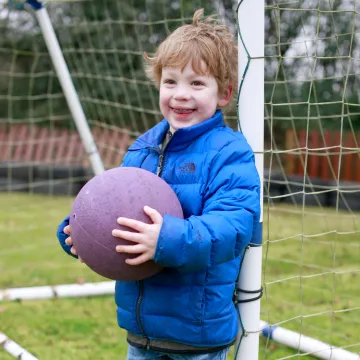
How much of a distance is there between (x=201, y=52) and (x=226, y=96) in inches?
10.5

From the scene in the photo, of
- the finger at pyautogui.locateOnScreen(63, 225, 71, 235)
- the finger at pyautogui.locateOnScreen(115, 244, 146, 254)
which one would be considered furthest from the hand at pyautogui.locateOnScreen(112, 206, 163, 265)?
the finger at pyautogui.locateOnScreen(63, 225, 71, 235)

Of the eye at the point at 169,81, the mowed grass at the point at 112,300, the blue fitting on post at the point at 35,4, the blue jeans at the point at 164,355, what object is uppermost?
the blue fitting on post at the point at 35,4

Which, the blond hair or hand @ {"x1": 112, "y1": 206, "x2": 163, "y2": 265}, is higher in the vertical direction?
the blond hair

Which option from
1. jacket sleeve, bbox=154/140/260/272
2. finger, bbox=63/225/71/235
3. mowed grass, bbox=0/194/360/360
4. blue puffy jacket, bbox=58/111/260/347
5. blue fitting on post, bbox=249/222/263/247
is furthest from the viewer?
mowed grass, bbox=0/194/360/360

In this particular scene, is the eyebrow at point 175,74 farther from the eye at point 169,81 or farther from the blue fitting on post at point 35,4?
the blue fitting on post at point 35,4

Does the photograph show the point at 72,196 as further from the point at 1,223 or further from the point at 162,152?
the point at 162,152

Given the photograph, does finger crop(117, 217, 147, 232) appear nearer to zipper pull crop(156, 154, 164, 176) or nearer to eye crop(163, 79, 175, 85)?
zipper pull crop(156, 154, 164, 176)

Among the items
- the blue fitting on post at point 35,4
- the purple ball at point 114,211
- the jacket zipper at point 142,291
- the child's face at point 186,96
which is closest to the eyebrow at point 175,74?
the child's face at point 186,96

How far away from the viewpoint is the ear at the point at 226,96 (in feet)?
7.84

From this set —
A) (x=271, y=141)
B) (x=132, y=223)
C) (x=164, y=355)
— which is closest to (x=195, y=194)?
(x=132, y=223)

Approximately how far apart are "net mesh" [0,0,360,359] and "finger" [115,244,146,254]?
0.94 metres

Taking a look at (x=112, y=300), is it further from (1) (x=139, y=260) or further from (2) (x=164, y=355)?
(1) (x=139, y=260)

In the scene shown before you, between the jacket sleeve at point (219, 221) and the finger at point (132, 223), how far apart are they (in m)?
0.08

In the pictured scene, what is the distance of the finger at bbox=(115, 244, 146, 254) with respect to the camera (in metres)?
1.91
